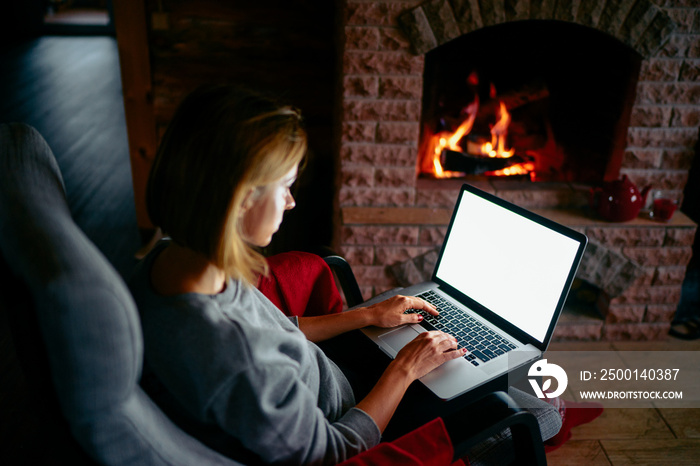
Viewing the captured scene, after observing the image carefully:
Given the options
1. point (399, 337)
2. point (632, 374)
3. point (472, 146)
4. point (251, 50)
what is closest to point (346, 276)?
point (399, 337)

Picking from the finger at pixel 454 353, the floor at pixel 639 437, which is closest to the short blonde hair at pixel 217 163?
the finger at pixel 454 353

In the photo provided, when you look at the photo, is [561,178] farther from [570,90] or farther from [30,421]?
[30,421]

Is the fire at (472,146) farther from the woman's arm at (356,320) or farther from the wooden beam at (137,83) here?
the wooden beam at (137,83)

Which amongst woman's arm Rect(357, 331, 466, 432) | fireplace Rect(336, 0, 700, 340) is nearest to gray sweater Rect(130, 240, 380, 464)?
woman's arm Rect(357, 331, 466, 432)

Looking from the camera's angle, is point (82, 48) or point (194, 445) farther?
point (82, 48)

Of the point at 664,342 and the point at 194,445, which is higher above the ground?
the point at 194,445

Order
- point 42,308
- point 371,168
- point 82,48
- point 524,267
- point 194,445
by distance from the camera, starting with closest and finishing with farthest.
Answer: point 42,308 < point 194,445 < point 524,267 < point 371,168 < point 82,48

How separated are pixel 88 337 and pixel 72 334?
0.02 m

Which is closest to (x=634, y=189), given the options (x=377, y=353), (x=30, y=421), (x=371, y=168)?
(x=371, y=168)

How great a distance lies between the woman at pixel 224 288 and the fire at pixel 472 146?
4.86 ft

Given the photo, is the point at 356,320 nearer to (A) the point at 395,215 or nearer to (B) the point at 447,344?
A: (B) the point at 447,344

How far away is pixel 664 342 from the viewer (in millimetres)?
2396

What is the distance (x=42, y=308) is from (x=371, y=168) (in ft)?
5.36

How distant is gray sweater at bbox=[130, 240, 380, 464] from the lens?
0.81 metres
